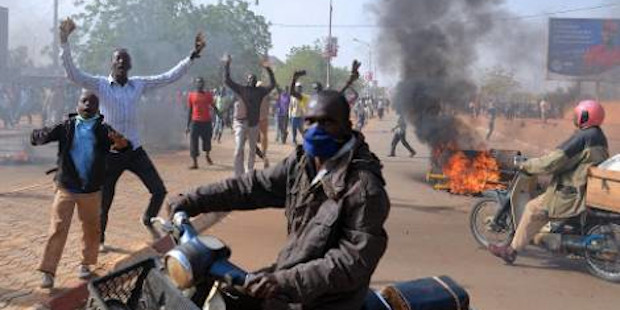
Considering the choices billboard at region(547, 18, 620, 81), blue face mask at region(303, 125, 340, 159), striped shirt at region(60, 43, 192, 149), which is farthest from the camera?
billboard at region(547, 18, 620, 81)

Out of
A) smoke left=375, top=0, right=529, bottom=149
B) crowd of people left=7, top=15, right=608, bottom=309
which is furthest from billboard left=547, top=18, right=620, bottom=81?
crowd of people left=7, top=15, right=608, bottom=309

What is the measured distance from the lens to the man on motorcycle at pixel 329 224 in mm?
2119

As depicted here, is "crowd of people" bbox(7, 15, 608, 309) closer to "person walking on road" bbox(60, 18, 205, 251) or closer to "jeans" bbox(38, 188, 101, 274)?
"jeans" bbox(38, 188, 101, 274)

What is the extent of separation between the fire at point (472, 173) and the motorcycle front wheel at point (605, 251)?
3651 millimetres

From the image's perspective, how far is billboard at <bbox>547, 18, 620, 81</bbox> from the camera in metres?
35.3

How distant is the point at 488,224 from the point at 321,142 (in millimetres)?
4650

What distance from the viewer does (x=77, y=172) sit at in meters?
4.63

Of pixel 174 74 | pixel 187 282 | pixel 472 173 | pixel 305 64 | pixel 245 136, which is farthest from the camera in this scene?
pixel 305 64

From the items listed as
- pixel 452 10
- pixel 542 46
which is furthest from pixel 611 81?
pixel 452 10

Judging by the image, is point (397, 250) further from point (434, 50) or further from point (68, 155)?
point (434, 50)

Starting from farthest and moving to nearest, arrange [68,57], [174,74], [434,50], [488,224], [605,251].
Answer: [434,50], [488,224], [174,74], [605,251], [68,57]

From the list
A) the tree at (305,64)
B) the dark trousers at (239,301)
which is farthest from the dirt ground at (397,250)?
the tree at (305,64)

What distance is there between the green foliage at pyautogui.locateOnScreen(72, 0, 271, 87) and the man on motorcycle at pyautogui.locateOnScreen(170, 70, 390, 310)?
16.5 m

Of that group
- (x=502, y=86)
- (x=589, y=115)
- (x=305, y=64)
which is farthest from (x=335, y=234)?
(x=305, y=64)
